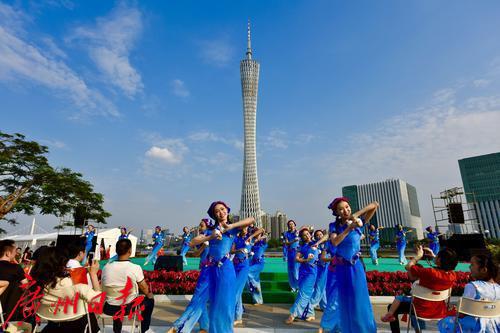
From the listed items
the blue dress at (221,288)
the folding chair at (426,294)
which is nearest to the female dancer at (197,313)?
the blue dress at (221,288)

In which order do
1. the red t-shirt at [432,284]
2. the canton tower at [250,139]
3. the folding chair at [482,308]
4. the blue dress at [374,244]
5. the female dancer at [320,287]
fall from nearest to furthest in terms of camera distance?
the folding chair at [482,308] < the red t-shirt at [432,284] < the female dancer at [320,287] < the blue dress at [374,244] < the canton tower at [250,139]

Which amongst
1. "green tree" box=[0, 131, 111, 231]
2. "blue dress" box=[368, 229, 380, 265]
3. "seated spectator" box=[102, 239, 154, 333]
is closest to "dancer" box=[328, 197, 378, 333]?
"seated spectator" box=[102, 239, 154, 333]

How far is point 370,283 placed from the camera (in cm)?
793

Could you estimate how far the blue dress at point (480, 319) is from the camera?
9.85 feet

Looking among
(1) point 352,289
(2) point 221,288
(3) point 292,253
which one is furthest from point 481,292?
(3) point 292,253

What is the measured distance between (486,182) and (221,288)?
3602 inches

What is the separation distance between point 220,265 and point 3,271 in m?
2.76

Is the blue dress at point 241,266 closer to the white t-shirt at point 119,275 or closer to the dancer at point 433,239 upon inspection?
the white t-shirt at point 119,275

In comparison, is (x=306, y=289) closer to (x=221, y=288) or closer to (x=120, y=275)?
(x=221, y=288)

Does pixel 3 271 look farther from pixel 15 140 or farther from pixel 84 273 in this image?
pixel 15 140

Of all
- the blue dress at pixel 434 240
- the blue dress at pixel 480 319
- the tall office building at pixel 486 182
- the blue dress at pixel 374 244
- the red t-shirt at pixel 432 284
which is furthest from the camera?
the tall office building at pixel 486 182

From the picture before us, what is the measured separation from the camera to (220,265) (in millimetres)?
3777

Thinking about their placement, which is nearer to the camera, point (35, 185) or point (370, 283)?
point (370, 283)

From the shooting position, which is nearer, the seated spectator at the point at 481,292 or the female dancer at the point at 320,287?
the seated spectator at the point at 481,292
